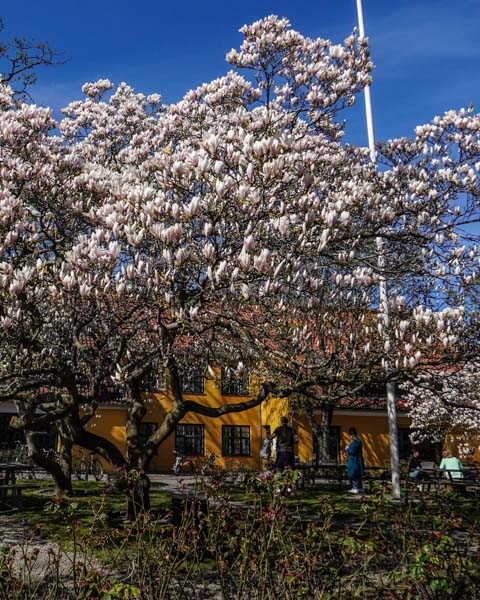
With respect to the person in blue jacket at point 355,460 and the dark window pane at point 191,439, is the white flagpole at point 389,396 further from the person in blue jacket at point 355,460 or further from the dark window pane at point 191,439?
the dark window pane at point 191,439

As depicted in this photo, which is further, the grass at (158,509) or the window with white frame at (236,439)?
the window with white frame at (236,439)

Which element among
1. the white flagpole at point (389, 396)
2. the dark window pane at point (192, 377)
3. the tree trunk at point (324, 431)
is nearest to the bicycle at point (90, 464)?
the dark window pane at point (192, 377)

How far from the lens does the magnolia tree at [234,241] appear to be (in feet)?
22.0

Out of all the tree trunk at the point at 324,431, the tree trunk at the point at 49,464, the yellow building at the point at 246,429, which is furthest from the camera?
the yellow building at the point at 246,429

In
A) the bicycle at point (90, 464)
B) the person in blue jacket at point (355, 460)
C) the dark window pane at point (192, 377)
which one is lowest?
the bicycle at point (90, 464)

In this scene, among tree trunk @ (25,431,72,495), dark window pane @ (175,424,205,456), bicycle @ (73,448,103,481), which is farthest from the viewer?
dark window pane @ (175,424,205,456)

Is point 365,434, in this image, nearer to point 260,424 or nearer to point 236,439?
point 260,424

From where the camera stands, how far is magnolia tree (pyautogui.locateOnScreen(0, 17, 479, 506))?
671 cm

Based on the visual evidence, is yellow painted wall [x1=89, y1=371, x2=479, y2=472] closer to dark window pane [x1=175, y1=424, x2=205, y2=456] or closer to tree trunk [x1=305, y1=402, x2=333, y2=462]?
dark window pane [x1=175, y1=424, x2=205, y2=456]

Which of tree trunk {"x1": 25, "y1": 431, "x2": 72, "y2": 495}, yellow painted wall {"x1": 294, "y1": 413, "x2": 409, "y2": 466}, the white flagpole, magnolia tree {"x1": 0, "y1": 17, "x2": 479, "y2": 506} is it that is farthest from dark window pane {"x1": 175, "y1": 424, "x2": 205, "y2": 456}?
tree trunk {"x1": 25, "y1": 431, "x2": 72, "y2": 495}

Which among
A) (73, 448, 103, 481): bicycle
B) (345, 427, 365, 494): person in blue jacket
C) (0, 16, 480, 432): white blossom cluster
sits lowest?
(73, 448, 103, 481): bicycle

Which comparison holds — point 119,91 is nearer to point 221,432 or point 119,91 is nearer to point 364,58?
point 364,58

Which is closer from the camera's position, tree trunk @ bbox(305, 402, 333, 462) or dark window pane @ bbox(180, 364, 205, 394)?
dark window pane @ bbox(180, 364, 205, 394)

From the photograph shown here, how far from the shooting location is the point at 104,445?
955cm
